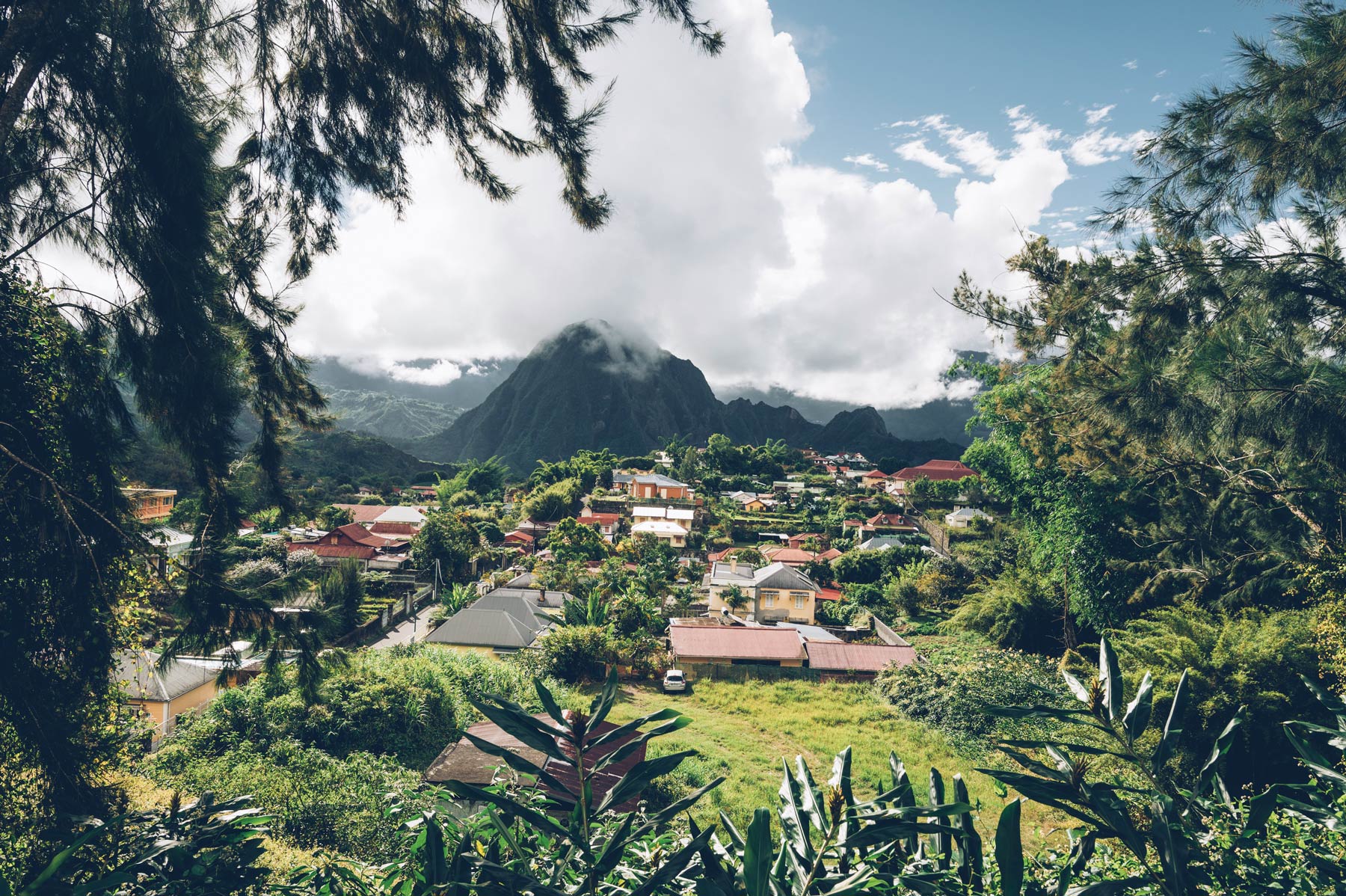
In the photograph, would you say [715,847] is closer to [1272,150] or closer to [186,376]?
[186,376]

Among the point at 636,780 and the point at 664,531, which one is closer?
the point at 636,780

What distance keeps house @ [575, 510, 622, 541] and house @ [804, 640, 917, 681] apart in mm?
19271

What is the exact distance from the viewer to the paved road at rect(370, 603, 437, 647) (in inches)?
687

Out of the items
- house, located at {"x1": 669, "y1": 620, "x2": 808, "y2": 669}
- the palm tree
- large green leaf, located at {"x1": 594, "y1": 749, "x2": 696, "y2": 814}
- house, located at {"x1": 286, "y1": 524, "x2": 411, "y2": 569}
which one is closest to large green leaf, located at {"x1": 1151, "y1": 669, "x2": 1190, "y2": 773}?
large green leaf, located at {"x1": 594, "y1": 749, "x2": 696, "y2": 814}

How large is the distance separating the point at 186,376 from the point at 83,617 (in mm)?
1303

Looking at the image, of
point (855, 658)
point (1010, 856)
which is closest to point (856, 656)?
point (855, 658)

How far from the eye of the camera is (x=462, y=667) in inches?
485

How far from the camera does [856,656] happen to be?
15.3 m

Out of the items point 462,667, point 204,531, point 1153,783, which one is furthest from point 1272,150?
point 462,667

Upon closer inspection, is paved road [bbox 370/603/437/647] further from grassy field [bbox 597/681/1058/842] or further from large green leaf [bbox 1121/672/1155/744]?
large green leaf [bbox 1121/672/1155/744]

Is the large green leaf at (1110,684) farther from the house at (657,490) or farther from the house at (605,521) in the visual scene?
the house at (657,490)

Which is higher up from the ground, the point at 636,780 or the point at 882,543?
the point at 636,780

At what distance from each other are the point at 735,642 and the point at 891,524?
937 inches

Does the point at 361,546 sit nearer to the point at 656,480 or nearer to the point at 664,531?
the point at 664,531
